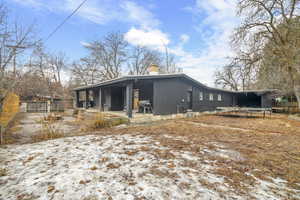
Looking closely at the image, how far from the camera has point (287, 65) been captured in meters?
8.65

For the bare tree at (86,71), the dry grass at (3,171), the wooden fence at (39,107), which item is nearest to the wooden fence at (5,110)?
the dry grass at (3,171)

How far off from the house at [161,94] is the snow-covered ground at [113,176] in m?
4.60

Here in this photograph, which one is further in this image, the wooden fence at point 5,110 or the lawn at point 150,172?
the wooden fence at point 5,110

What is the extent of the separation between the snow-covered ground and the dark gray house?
4596 mm

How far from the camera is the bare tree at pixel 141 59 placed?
24.9 meters

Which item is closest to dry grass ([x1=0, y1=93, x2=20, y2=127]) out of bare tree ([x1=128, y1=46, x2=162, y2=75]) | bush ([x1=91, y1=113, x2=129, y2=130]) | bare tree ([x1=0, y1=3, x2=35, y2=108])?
bare tree ([x1=0, y1=3, x2=35, y2=108])

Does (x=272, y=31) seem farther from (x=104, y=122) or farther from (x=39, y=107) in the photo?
(x=39, y=107)

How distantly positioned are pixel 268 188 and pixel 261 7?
11708mm

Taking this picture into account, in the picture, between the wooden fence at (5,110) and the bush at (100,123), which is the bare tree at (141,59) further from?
the wooden fence at (5,110)

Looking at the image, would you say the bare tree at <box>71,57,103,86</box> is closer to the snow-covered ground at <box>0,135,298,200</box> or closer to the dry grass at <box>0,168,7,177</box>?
the snow-covered ground at <box>0,135,298,200</box>

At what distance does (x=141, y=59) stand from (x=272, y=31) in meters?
18.4

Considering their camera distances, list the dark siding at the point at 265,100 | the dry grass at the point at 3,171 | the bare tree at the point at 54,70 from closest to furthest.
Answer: the dry grass at the point at 3,171
the dark siding at the point at 265,100
the bare tree at the point at 54,70

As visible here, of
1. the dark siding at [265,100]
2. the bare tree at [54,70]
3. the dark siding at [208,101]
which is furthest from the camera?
the bare tree at [54,70]

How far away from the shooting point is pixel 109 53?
76.5 ft
